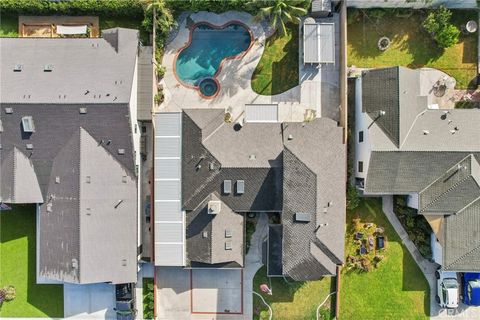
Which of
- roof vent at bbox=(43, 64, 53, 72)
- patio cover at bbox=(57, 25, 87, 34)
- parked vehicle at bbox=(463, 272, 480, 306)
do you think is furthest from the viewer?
patio cover at bbox=(57, 25, 87, 34)

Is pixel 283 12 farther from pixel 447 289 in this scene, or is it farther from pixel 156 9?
pixel 447 289

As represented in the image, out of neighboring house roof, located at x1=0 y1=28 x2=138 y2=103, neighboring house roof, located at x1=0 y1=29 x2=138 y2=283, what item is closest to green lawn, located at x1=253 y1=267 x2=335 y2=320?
neighboring house roof, located at x1=0 y1=29 x2=138 y2=283

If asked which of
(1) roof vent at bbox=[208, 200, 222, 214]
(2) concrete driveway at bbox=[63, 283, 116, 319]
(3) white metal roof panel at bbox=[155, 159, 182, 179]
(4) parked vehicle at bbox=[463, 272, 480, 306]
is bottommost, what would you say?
(2) concrete driveway at bbox=[63, 283, 116, 319]

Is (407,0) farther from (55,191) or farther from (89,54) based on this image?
(55,191)

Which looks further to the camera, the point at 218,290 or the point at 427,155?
the point at 218,290

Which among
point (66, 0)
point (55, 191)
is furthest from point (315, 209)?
point (66, 0)

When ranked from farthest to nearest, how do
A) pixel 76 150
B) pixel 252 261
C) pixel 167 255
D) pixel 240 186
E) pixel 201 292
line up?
pixel 201 292
pixel 252 261
pixel 167 255
pixel 240 186
pixel 76 150

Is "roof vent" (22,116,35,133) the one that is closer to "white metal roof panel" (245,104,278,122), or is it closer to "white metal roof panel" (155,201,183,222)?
"white metal roof panel" (155,201,183,222)

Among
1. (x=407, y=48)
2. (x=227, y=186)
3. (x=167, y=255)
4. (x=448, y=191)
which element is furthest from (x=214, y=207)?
(x=407, y=48)
